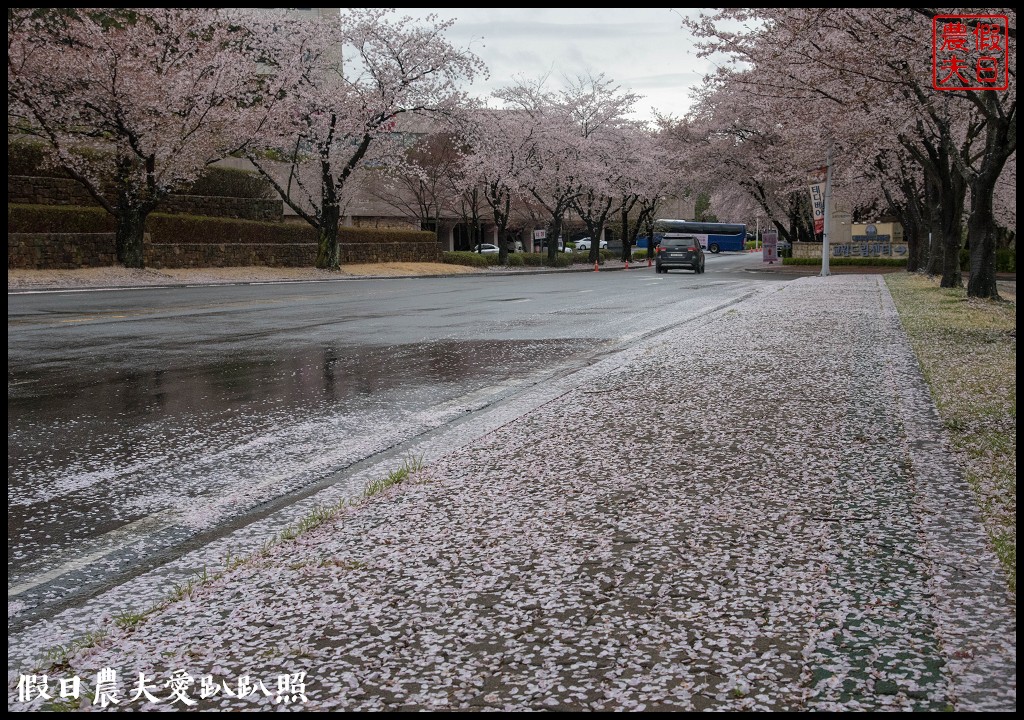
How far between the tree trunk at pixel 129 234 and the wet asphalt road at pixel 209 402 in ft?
48.8

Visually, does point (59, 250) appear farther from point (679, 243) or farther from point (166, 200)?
point (679, 243)

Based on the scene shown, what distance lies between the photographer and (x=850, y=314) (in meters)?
15.7

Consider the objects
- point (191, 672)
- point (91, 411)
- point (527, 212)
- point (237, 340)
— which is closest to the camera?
point (191, 672)

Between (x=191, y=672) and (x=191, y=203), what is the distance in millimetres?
42817

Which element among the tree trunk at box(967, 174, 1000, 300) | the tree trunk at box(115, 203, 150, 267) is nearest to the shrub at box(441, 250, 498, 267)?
the tree trunk at box(115, 203, 150, 267)

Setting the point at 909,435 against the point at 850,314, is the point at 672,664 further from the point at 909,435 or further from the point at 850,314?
the point at 850,314

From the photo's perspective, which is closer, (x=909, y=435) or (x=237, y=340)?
(x=909, y=435)

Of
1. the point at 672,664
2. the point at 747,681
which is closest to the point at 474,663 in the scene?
the point at 672,664

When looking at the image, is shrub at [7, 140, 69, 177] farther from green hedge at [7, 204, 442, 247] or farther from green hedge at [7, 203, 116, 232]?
green hedge at [7, 204, 442, 247]

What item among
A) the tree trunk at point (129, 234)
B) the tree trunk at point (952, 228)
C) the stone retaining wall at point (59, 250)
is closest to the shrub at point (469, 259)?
the stone retaining wall at point (59, 250)

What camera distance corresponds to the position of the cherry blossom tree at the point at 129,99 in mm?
29812

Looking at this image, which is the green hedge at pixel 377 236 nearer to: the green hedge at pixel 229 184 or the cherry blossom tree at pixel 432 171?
the cherry blossom tree at pixel 432 171

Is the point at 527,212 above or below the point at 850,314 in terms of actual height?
above

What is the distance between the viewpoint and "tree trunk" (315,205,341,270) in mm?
40094
